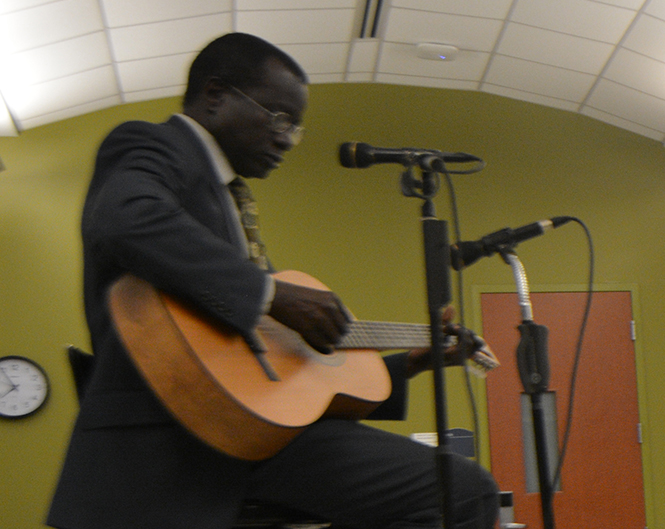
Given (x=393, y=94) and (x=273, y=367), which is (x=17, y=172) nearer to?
(x=393, y=94)

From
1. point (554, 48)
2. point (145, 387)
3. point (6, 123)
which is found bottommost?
point (145, 387)

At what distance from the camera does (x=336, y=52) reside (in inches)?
178

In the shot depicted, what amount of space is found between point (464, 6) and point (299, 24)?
89 centimetres

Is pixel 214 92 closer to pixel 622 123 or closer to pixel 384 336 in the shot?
pixel 384 336

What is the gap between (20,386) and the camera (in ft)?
13.8

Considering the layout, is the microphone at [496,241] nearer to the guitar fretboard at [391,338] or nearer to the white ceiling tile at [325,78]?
the guitar fretboard at [391,338]

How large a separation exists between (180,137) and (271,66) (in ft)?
0.92

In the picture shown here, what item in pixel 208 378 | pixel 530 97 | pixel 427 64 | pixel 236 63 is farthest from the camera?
pixel 530 97

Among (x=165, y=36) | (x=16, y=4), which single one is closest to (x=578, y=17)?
(x=165, y=36)

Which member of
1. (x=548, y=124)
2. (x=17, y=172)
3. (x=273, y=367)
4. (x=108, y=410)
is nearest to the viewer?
(x=108, y=410)

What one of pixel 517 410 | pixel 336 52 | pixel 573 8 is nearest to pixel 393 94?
pixel 336 52

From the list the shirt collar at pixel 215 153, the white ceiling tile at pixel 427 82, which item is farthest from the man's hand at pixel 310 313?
the white ceiling tile at pixel 427 82

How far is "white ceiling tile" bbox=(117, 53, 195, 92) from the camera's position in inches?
166

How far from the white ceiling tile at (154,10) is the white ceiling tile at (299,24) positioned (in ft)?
0.56
